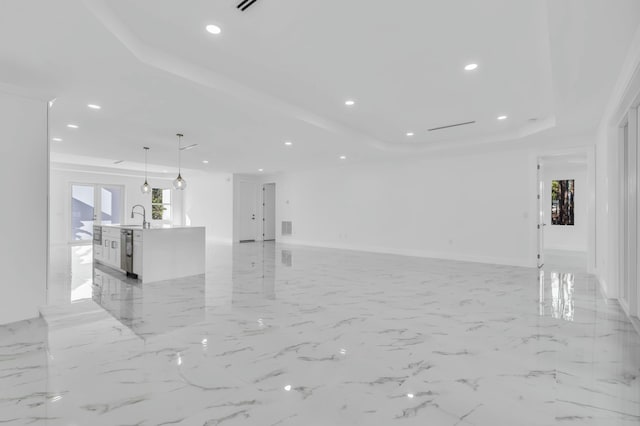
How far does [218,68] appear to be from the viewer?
12.4ft

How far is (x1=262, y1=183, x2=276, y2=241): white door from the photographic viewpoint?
13062mm

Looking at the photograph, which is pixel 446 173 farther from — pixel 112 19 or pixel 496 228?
pixel 112 19

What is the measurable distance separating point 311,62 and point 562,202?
1015cm

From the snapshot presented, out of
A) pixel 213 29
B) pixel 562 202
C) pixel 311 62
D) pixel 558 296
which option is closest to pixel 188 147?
pixel 311 62

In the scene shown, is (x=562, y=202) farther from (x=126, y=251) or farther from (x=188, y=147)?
(x=126, y=251)

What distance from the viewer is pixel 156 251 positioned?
5.62 meters

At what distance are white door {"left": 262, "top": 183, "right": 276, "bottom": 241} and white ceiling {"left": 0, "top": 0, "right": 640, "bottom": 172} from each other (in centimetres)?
703

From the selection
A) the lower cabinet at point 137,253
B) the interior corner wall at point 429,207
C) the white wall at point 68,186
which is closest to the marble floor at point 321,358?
the lower cabinet at point 137,253

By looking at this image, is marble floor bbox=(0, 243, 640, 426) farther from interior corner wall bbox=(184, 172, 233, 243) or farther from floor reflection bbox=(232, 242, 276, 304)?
interior corner wall bbox=(184, 172, 233, 243)

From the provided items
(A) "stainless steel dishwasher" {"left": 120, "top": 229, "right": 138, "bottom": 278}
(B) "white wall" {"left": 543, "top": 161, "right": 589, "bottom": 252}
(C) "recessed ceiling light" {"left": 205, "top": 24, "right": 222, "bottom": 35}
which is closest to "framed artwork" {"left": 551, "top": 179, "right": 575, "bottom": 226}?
(B) "white wall" {"left": 543, "top": 161, "right": 589, "bottom": 252}

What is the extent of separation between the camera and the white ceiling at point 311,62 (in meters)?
2.64

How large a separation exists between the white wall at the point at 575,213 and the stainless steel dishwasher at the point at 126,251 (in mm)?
11158

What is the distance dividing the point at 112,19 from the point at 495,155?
7.58 meters

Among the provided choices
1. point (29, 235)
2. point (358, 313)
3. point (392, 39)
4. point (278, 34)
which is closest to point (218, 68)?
point (278, 34)
